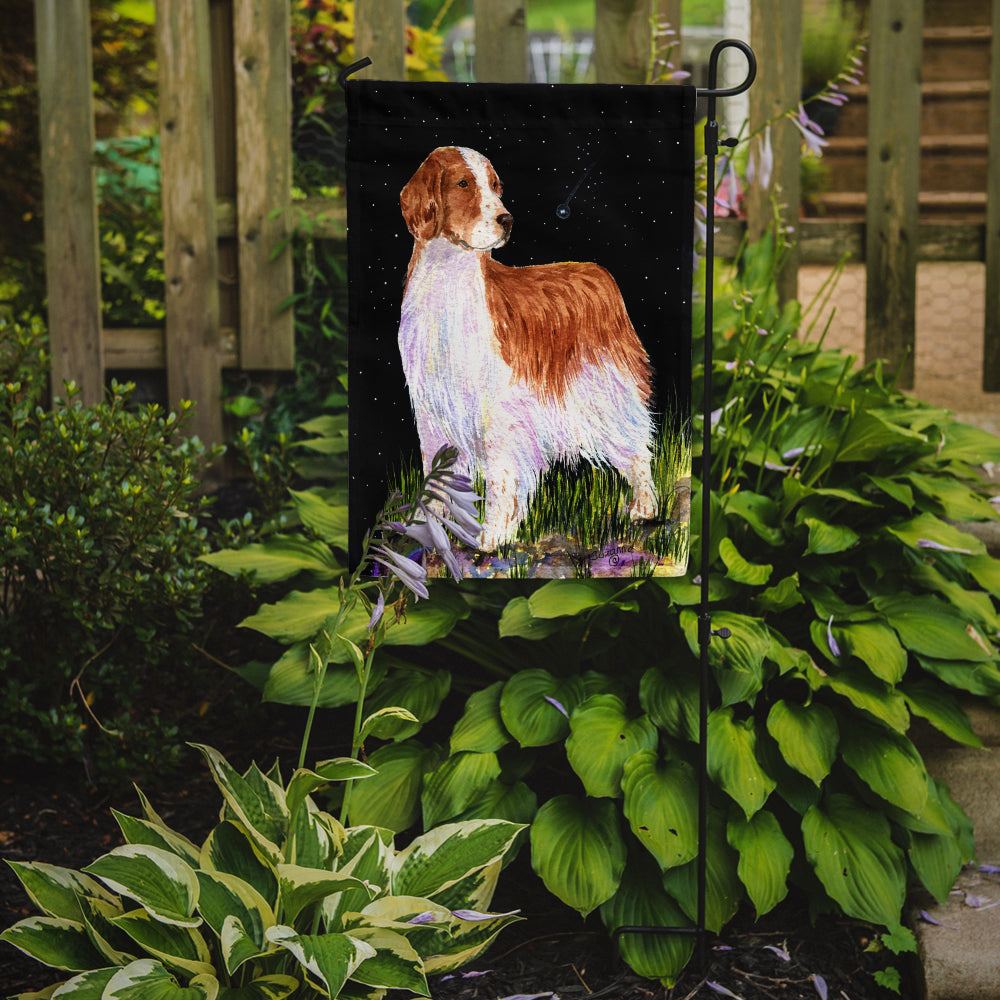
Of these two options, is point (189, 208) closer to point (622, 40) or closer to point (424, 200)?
point (622, 40)

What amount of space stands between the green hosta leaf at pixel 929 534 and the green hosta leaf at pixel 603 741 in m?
0.71

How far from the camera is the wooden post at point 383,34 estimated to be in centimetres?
334

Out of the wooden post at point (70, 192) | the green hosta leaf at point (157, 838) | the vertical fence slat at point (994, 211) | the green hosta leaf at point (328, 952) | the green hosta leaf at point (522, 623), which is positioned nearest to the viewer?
the green hosta leaf at point (328, 952)

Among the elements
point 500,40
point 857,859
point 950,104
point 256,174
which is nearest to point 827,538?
point 857,859

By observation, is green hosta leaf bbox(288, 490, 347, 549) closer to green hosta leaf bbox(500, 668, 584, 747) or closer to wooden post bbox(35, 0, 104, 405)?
green hosta leaf bbox(500, 668, 584, 747)

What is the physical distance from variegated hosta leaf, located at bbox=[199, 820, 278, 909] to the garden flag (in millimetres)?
535

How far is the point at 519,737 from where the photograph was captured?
6.95 ft

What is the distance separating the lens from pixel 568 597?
2.20 metres

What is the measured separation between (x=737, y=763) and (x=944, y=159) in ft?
18.6

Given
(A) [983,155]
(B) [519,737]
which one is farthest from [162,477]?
(A) [983,155]

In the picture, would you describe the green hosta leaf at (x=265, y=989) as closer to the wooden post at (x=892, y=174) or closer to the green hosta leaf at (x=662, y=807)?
the green hosta leaf at (x=662, y=807)

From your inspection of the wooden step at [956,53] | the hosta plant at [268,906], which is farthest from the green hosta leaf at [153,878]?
the wooden step at [956,53]

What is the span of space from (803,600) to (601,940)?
2.73 ft

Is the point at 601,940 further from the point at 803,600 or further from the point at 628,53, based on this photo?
the point at 628,53
